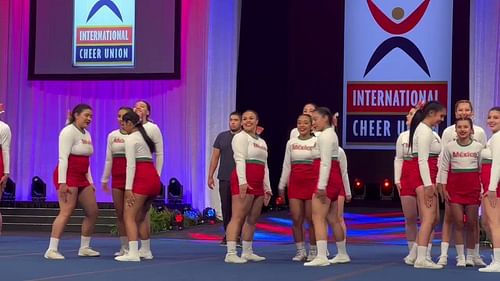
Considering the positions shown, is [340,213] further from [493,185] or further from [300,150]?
[493,185]

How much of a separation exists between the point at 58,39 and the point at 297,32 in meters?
4.46

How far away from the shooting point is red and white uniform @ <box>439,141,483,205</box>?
7.62 m

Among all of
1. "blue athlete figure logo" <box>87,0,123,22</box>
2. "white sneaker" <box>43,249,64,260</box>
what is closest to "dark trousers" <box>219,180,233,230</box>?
"white sneaker" <box>43,249,64,260</box>

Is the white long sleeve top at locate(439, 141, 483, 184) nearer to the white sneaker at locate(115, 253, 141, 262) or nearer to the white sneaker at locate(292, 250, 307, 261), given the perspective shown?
the white sneaker at locate(292, 250, 307, 261)

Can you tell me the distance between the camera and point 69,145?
8.28 m

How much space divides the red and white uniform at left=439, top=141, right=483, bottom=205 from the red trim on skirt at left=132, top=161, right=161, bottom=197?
253cm

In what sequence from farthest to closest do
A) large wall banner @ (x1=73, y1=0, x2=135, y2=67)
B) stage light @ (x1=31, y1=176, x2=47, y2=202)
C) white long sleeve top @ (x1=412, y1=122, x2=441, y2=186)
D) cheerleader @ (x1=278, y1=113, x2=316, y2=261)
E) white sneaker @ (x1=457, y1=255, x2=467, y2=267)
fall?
stage light @ (x1=31, y1=176, x2=47, y2=202) → large wall banner @ (x1=73, y1=0, x2=135, y2=67) → cheerleader @ (x1=278, y1=113, x2=316, y2=261) → white sneaker @ (x1=457, y1=255, x2=467, y2=267) → white long sleeve top @ (x1=412, y1=122, x2=441, y2=186)

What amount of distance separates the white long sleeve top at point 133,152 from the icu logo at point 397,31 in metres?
9.55

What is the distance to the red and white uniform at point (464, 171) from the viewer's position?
762 centimetres

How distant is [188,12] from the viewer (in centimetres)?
1571

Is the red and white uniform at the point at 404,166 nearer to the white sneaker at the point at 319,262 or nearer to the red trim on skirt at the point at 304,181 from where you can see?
the red trim on skirt at the point at 304,181

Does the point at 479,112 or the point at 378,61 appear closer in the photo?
the point at 479,112

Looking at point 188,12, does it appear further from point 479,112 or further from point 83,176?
point 83,176

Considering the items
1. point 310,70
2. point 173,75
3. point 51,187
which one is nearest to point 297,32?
point 310,70
